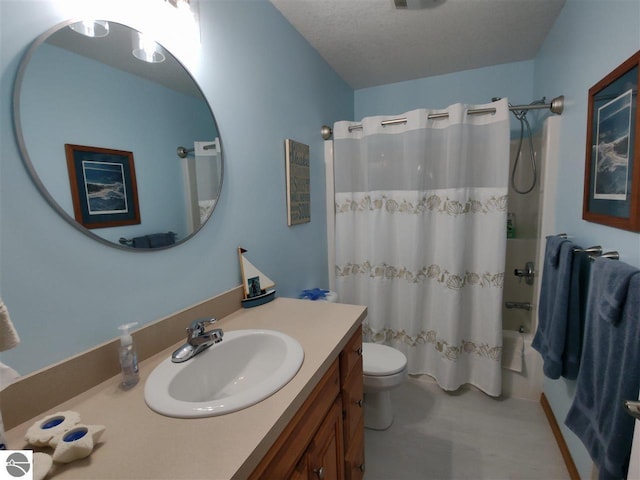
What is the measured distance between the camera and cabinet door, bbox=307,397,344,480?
2.82 ft

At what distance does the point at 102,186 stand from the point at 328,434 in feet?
3.35

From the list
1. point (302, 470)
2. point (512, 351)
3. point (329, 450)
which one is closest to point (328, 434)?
point (329, 450)

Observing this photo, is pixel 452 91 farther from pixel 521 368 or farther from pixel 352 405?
pixel 352 405

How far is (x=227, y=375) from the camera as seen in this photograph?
1.01m

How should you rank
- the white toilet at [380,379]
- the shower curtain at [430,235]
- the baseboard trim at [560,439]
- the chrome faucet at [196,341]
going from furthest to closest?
the shower curtain at [430,235] < the white toilet at [380,379] < the baseboard trim at [560,439] < the chrome faucet at [196,341]

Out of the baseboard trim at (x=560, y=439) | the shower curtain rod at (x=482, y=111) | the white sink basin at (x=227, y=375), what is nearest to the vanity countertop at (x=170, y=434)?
the white sink basin at (x=227, y=375)

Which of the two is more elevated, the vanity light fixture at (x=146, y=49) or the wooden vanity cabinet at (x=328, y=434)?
the vanity light fixture at (x=146, y=49)

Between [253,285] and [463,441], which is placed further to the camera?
[463,441]

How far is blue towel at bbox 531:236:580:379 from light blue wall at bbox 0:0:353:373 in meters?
1.31

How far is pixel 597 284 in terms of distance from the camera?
0.98m

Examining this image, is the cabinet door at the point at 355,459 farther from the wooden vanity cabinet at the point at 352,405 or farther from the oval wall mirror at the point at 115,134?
the oval wall mirror at the point at 115,134

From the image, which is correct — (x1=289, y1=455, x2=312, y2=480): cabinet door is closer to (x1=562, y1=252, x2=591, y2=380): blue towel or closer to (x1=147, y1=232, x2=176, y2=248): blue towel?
(x1=147, y1=232, x2=176, y2=248): blue towel

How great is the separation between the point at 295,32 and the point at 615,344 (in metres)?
2.08

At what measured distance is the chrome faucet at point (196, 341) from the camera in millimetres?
885
